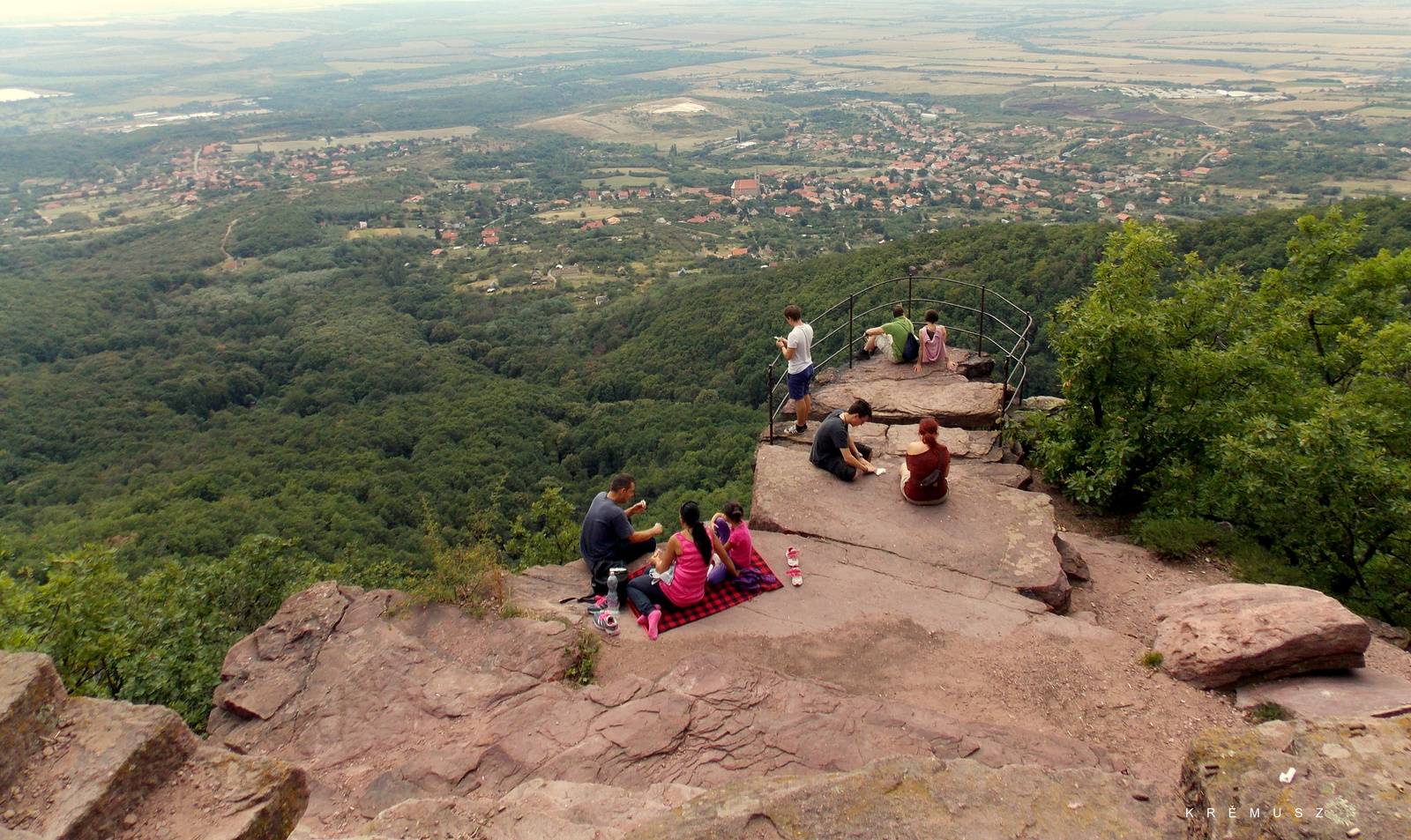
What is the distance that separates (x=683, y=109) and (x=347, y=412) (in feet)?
364

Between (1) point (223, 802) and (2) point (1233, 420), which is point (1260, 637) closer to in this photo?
(2) point (1233, 420)

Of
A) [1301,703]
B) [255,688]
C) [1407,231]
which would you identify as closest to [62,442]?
[255,688]

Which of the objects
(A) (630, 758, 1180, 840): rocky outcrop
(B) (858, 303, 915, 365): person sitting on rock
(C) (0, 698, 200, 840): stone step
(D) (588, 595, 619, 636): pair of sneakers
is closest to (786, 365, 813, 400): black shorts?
(B) (858, 303, 915, 365): person sitting on rock

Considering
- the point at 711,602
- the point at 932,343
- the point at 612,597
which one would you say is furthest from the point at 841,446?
the point at 932,343

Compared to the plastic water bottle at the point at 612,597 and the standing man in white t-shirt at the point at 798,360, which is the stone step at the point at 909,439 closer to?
the standing man in white t-shirt at the point at 798,360

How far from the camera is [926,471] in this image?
8.32 meters

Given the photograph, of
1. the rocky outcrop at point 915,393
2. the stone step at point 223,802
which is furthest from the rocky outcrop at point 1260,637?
the stone step at point 223,802

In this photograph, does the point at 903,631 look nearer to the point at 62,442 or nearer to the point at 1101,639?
the point at 1101,639

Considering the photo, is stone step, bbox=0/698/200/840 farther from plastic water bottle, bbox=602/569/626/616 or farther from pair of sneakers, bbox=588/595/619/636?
plastic water bottle, bbox=602/569/626/616

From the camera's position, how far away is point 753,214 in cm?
7888

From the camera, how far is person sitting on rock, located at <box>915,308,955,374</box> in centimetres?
1155

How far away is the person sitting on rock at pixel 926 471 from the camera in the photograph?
822cm

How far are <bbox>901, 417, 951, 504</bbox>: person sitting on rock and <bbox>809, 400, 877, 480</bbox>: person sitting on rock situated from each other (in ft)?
2.06

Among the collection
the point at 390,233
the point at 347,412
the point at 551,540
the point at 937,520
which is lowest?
the point at 347,412
